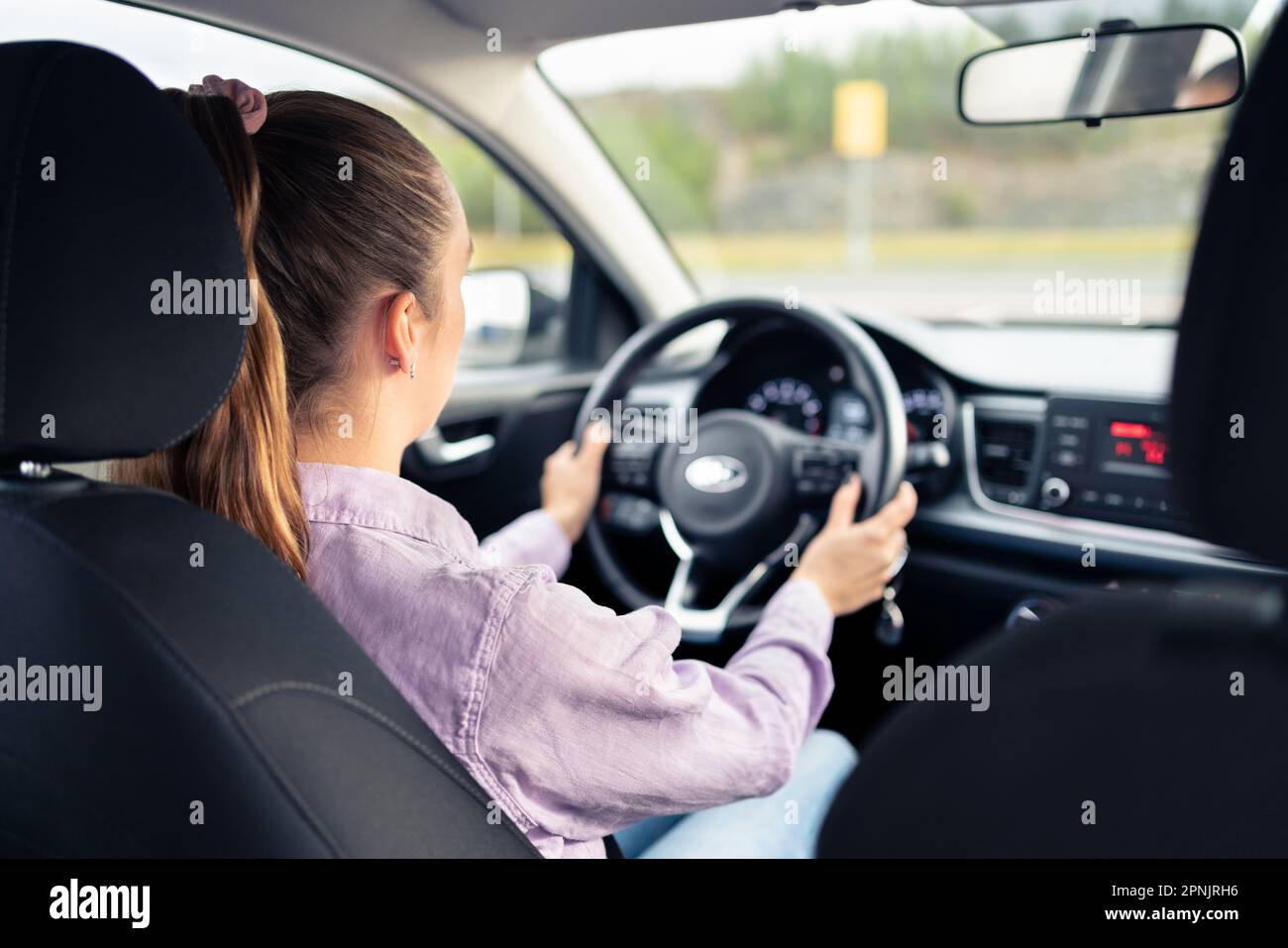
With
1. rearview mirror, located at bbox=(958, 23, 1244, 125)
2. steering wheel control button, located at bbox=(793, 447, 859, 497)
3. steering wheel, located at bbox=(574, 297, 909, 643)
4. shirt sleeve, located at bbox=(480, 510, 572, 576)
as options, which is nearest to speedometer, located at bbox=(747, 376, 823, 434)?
steering wheel, located at bbox=(574, 297, 909, 643)

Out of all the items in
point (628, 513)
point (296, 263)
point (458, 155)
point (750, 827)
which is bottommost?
point (750, 827)

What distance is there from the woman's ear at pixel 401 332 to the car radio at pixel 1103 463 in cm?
139

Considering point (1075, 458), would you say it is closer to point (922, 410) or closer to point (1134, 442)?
point (1134, 442)

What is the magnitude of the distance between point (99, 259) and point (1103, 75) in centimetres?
176

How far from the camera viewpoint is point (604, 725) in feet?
3.65

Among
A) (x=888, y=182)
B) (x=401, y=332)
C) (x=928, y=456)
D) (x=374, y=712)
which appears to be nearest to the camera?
(x=374, y=712)

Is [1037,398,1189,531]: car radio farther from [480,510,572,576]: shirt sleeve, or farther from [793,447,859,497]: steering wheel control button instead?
[480,510,572,576]: shirt sleeve

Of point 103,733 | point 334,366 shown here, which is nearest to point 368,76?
point 334,366

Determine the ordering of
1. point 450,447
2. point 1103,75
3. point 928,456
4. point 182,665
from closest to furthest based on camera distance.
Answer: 1. point 182,665
2. point 1103,75
3. point 928,456
4. point 450,447

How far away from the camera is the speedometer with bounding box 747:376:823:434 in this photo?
2.40m

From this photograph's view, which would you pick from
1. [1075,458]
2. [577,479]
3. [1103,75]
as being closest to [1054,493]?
[1075,458]

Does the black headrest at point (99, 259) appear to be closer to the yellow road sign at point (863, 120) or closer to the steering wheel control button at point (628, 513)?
the steering wheel control button at point (628, 513)
